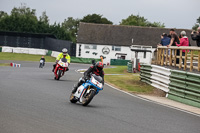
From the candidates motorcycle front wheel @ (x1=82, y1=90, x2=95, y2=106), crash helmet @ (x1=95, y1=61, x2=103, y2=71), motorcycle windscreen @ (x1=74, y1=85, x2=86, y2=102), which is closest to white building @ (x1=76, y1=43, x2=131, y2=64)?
motorcycle windscreen @ (x1=74, y1=85, x2=86, y2=102)

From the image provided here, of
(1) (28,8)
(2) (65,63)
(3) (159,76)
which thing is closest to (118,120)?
(3) (159,76)

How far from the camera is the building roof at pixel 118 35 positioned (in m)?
86.2

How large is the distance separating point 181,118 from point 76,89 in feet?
10.4

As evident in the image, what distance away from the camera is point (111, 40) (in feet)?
284

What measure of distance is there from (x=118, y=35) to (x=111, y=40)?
1836 mm

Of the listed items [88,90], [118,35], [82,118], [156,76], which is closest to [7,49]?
[118,35]

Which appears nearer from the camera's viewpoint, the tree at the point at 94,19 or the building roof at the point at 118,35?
the building roof at the point at 118,35

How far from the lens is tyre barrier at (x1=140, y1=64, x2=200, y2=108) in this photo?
15.9 meters

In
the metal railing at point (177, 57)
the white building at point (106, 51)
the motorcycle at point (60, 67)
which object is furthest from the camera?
the white building at point (106, 51)

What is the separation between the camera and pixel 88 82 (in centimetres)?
1273

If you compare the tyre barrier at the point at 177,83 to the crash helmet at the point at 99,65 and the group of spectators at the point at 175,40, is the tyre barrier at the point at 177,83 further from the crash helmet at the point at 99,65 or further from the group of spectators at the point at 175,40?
the crash helmet at the point at 99,65

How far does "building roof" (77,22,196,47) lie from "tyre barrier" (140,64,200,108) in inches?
2526

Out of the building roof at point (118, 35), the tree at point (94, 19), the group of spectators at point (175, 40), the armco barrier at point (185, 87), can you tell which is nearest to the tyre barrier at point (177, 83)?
the armco barrier at point (185, 87)

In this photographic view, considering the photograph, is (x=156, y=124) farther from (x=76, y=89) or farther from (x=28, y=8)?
(x=28, y=8)
